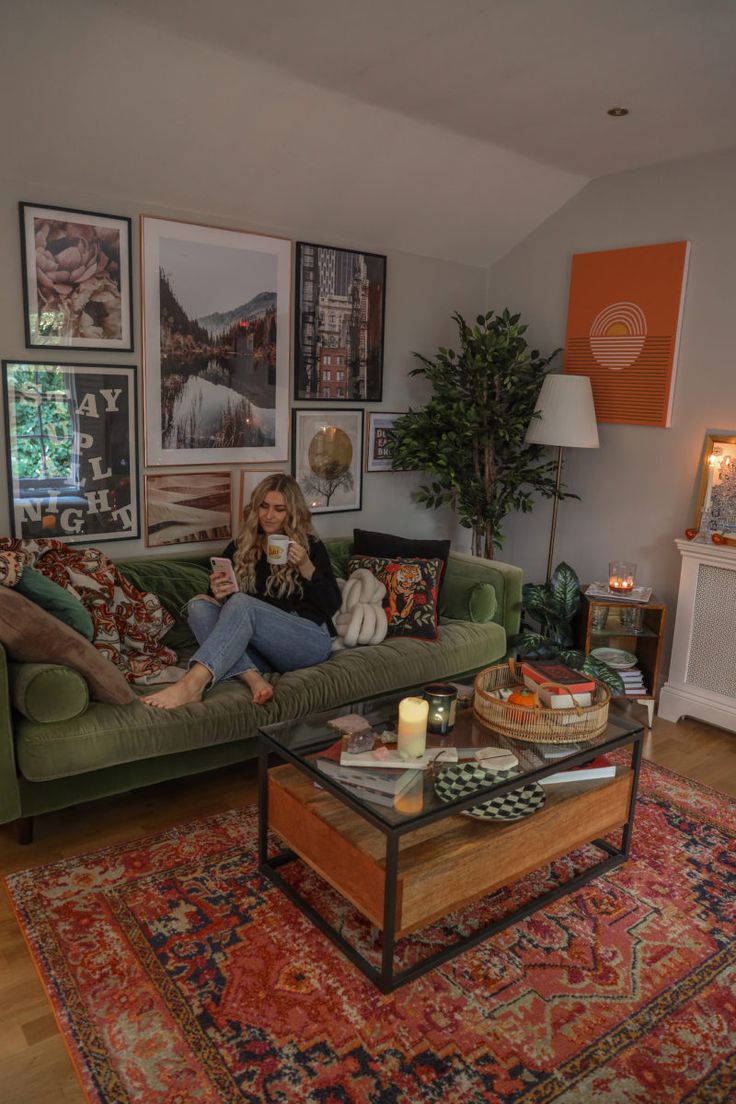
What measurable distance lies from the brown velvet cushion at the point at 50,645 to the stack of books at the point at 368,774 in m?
0.79

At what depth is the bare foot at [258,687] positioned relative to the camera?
2826 mm

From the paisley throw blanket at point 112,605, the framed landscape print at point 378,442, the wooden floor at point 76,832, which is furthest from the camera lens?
the framed landscape print at point 378,442

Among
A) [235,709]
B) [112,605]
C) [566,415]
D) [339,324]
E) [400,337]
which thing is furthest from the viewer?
[400,337]

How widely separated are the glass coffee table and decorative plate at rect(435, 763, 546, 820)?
0.01m

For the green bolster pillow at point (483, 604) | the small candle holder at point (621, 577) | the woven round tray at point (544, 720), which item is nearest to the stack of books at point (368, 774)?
the woven round tray at point (544, 720)

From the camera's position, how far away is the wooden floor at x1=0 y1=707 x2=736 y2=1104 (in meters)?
1.72

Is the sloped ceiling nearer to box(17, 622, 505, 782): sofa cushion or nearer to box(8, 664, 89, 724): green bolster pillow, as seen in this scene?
box(8, 664, 89, 724): green bolster pillow

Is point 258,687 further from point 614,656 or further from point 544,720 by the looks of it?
point 614,656

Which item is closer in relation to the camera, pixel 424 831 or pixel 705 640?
pixel 424 831

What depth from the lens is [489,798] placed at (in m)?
2.07

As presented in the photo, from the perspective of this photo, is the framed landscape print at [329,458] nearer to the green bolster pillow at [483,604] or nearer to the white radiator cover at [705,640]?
the green bolster pillow at [483,604]

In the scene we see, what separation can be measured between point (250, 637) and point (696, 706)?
212 cm

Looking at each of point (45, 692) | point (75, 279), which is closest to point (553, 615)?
point (45, 692)

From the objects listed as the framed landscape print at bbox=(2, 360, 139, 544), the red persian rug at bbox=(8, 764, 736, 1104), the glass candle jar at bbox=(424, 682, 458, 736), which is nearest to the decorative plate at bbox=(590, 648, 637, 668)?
the red persian rug at bbox=(8, 764, 736, 1104)
